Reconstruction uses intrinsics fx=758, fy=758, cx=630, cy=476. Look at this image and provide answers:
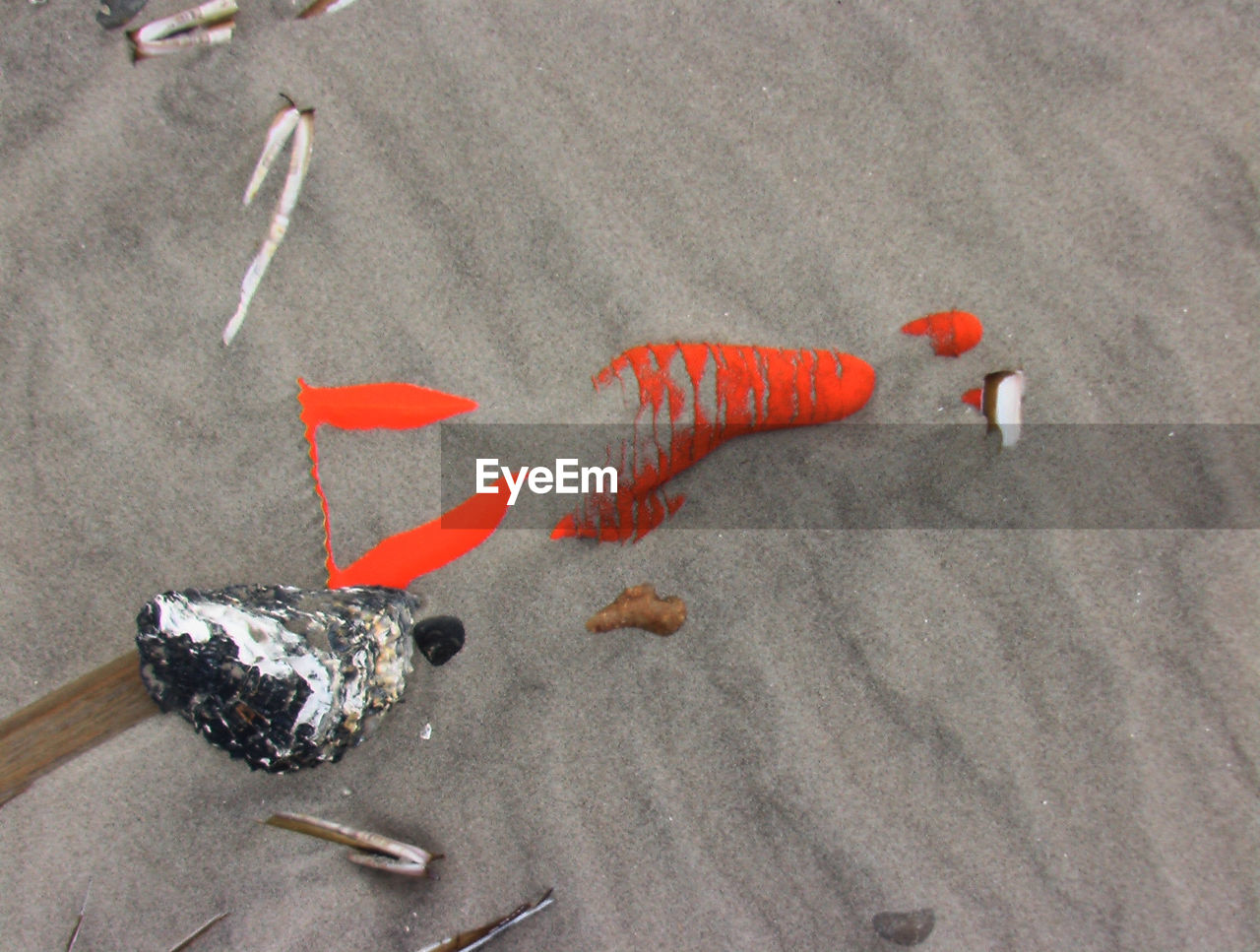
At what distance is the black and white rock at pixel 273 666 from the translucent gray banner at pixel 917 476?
33 cm

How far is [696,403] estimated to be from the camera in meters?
1.60

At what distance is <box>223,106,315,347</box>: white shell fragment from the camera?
1.65 meters

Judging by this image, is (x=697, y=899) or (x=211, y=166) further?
(x=211, y=166)

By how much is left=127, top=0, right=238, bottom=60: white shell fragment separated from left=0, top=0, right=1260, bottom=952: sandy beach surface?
43mm

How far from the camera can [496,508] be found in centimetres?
162

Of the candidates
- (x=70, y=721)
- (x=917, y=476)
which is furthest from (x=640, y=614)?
(x=70, y=721)

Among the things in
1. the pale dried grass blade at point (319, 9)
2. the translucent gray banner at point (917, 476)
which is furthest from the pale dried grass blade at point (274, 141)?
the translucent gray banner at point (917, 476)

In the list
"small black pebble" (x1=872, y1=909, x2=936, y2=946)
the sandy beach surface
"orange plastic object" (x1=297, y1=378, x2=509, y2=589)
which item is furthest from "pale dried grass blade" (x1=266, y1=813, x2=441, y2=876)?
"small black pebble" (x1=872, y1=909, x2=936, y2=946)

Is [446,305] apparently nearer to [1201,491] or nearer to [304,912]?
[304,912]

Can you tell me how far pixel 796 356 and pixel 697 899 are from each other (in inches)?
45.6

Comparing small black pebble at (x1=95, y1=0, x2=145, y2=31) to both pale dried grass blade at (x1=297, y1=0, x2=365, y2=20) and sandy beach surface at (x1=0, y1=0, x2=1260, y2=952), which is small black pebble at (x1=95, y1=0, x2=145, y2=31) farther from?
pale dried grass blade at (x1=297, y1=0, x2=365, y2=20)

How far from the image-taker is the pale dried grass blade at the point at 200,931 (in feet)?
5.06

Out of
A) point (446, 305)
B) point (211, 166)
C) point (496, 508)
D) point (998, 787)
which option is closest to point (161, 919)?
point (496, 508)

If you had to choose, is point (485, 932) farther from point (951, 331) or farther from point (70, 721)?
point (951, 331)
